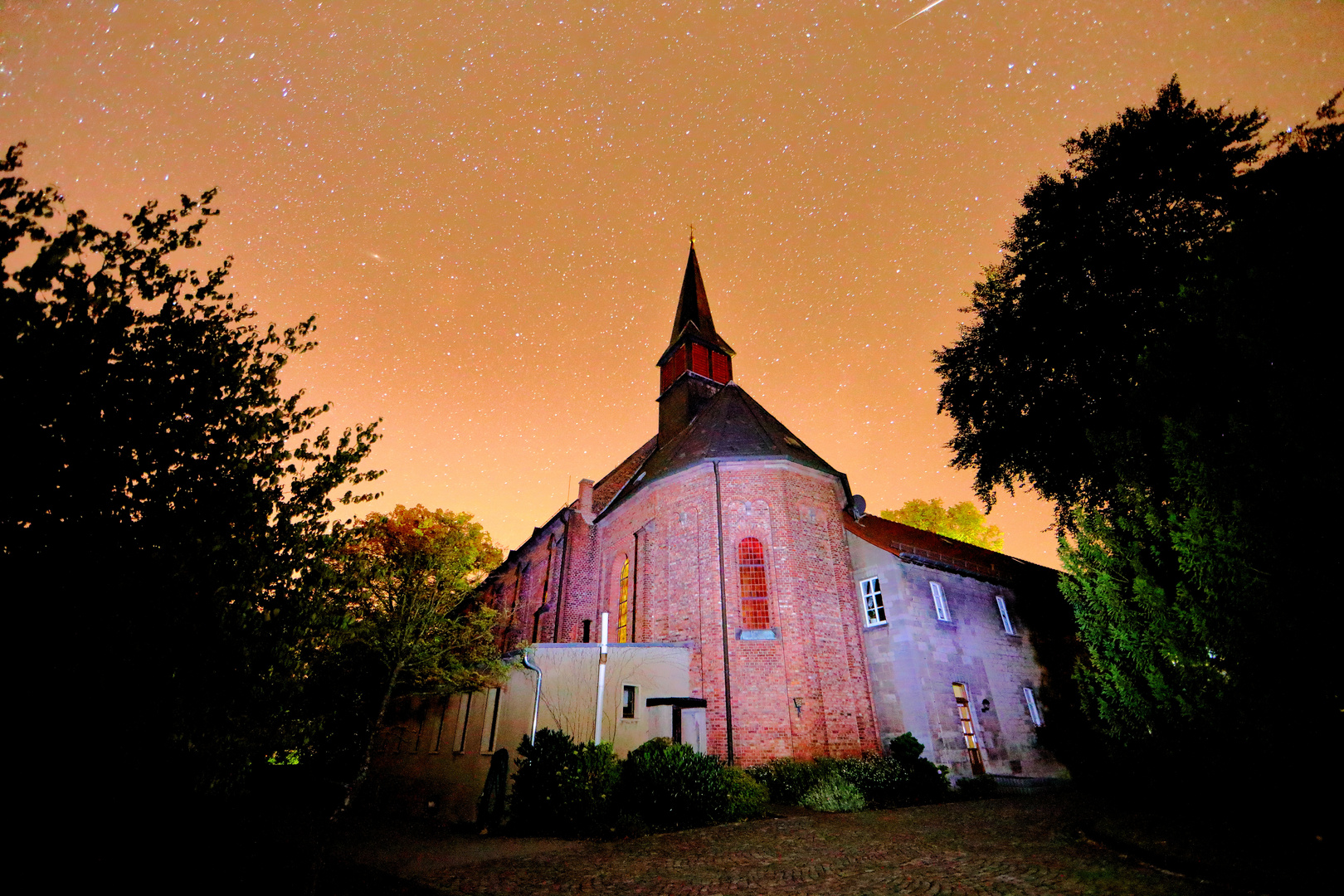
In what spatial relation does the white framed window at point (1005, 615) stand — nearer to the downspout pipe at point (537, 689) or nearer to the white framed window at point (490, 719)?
the downspout pipe at point (537, 689)

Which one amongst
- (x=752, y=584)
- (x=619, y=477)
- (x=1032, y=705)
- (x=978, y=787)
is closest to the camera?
(x=978, y=787)

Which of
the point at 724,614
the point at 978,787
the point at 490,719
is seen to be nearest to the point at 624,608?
the point at 724,614

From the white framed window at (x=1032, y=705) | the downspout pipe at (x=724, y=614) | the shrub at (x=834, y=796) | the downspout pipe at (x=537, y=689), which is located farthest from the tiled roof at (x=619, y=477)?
the white framed window at (x=1032, y=705)

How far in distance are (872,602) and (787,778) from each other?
6857 millimetres

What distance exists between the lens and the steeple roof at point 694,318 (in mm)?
28453

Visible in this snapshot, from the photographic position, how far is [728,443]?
67.2 feet

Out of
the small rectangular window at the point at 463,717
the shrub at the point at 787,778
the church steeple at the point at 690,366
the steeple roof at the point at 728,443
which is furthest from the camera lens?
the church steeple at the point at 690,366

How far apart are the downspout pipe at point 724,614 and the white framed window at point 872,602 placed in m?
5.24

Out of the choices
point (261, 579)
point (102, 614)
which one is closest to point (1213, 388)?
point (261, 579)

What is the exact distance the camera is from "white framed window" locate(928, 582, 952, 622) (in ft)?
60.5

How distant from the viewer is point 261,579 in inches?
193

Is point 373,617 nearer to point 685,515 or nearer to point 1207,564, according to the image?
point 685,515

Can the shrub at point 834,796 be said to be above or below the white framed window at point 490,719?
below

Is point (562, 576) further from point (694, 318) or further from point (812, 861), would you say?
point (812, 861)
